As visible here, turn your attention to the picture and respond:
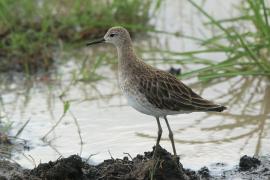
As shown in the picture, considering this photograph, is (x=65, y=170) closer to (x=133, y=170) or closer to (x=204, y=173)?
(x=133, y=170)

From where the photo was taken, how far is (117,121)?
303 inches

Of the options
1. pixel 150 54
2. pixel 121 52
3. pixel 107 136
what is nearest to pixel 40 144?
pixel 107 136

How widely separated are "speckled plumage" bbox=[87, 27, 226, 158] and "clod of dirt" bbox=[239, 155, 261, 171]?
459mm

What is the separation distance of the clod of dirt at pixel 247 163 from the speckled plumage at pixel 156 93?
46cm

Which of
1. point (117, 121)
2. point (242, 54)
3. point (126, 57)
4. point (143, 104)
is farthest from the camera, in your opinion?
point (242, 54)

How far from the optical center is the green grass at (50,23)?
368 inches

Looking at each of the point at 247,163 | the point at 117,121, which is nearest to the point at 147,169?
the point at 247,163

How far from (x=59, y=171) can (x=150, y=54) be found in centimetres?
428

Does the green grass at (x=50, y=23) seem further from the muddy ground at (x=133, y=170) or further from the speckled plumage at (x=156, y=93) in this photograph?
the muddy ground at (x=133, y=170)

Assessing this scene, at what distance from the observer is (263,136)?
23.4 ft

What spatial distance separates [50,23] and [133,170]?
4.60 m

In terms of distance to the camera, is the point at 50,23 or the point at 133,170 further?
the point at 50,23

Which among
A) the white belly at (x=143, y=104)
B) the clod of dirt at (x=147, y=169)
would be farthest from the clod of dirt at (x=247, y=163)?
the white belly at (x=143, y=104)

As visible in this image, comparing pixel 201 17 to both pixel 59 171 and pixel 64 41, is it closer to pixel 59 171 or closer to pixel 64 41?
pixel 64 41
